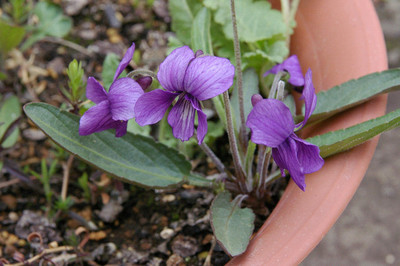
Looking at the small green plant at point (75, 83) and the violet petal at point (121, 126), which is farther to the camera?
the small green plant at point (75, 83)

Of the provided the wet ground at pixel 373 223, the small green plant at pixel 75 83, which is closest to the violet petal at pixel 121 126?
the small green plant at pixel 75 83

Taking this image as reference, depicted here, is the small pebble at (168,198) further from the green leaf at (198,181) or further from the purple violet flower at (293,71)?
the purple violet flower at (293,71)

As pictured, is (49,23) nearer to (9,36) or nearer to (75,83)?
(9,36)

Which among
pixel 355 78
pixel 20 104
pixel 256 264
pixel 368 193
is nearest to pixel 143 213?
pixel 256 264

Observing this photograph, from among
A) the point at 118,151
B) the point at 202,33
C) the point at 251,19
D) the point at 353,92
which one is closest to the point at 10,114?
the point at 118,151

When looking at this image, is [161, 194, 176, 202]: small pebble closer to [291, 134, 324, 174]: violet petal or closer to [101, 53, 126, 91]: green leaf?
[101, 53, 126, 91]: green leaf

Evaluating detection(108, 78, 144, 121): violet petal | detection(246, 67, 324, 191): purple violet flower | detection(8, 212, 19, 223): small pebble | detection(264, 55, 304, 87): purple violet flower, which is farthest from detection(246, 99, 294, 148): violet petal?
detection(8, 212, 19, 223): small pebble

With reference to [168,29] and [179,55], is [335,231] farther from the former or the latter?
[179,55]
